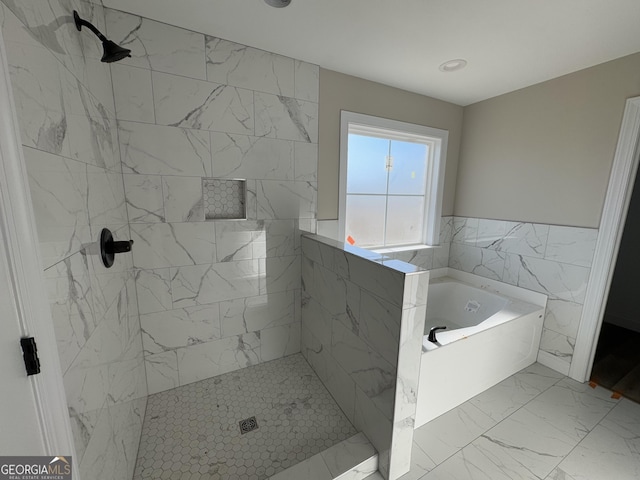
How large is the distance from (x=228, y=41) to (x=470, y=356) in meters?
2.64

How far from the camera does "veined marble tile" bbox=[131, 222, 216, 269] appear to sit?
5.25ft

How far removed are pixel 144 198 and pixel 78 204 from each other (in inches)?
30.5

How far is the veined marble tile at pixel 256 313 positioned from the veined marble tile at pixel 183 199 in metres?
0.68

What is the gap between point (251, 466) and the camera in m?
1.30

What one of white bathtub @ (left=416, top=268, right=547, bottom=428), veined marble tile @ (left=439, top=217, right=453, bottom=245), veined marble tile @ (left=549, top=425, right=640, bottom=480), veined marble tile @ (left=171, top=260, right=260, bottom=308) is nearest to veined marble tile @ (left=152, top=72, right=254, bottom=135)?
veined marble tile @ (left=171, top=260, right=260, bottom=308)

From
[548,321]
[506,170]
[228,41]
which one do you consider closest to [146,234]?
[228,41]

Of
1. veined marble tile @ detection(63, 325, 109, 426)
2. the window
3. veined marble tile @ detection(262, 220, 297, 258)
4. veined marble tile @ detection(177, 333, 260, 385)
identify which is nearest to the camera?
veined marble tile @ detection(63, 325, 109, 426)

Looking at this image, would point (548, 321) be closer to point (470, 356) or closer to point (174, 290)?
point (470, 356)

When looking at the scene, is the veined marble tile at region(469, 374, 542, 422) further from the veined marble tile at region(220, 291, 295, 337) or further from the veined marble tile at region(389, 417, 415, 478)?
the veined marble tile at region(220, 291, 295, 337)

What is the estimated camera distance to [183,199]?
5.46 ft

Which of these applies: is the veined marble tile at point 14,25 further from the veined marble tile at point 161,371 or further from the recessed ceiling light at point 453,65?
the recessed ceiling light at point 453,65

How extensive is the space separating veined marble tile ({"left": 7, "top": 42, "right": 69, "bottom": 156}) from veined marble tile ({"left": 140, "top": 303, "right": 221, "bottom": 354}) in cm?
126

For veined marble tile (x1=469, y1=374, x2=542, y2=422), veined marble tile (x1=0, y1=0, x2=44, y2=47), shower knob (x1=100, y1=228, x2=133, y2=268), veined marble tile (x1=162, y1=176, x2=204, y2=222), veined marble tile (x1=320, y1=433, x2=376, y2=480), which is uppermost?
veined marble tile (x1=0, y1=0, x2=44, y2=47)

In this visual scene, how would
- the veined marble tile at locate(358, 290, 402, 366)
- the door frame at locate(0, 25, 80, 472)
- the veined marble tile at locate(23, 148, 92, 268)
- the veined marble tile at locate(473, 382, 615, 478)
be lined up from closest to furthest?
1. the door frame at locate(0, 25, 80, 472)
2. the veined marble tile at locate(23, 148, 92, 268)
3. the veined marble tile at locate(358, 290, 402, 366)
4. the veined marble tile at locate(473, 382, 615, 478)
